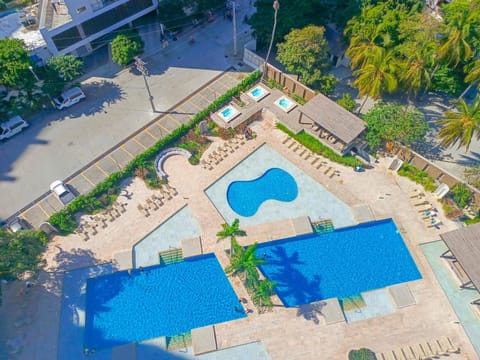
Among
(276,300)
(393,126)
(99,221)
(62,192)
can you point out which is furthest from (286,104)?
(62,192)

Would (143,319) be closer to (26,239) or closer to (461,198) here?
(26,239)

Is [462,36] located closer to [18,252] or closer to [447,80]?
[447,80]

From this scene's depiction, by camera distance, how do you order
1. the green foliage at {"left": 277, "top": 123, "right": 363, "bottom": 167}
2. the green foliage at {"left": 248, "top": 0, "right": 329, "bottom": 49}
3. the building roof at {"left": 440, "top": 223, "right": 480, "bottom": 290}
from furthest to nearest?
the green foliage at {"left": 248, "top": 0, "right": 329, "bottom": 49}
the green foliage at {"left": 277, "top": 123, "right": 363, "bottom": 167}
the building roof at {"left": 440, "top": 223, "right": 480, "bottom": 290}

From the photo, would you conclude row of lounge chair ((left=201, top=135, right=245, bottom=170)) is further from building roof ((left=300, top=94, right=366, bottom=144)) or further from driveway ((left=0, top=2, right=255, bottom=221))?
building roof ((left=300, top=94, right=366, bottom=144))

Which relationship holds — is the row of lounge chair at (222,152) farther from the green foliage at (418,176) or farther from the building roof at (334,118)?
the green foliage at (418,176)

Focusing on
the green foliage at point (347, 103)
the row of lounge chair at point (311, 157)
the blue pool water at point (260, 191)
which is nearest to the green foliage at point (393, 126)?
the green foliage at point (347, 103)

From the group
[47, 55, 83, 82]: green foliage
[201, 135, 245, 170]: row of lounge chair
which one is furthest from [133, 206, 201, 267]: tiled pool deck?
[47, 55, 83, 82]: green foliage
